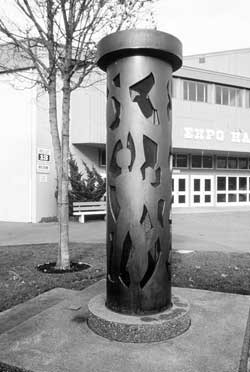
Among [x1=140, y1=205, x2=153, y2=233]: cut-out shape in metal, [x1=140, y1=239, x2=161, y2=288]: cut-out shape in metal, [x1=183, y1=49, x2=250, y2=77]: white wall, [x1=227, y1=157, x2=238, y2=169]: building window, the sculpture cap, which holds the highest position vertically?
[x1=183, y1=49, x2=250, y2=77]: white wall

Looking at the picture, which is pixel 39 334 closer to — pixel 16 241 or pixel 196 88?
pixel 16 241

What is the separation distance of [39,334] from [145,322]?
2.99 ft

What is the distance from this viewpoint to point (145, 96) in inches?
134

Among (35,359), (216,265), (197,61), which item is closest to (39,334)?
(35,359)

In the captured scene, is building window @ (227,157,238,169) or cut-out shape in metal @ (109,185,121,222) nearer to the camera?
cut-out shape in metal @ (109,185,121,222)

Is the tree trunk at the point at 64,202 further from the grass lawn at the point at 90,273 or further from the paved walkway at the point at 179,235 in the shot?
the paved walkway at the point at 179,235

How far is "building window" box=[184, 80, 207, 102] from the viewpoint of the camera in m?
22.9

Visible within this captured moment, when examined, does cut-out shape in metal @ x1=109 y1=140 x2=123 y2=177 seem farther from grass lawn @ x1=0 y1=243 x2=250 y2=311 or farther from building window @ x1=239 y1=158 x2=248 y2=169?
building window @ x1=239 y1=158 x2=248 y2=169

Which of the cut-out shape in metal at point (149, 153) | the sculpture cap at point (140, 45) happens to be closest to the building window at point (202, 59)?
the sculpture cap at point (140, 45)

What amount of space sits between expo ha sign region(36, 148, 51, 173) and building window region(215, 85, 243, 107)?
A: 40.0 feet

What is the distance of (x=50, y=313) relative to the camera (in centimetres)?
373

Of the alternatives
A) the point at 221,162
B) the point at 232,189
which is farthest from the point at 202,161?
the point at 232,189

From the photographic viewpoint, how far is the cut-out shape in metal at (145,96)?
3379mm

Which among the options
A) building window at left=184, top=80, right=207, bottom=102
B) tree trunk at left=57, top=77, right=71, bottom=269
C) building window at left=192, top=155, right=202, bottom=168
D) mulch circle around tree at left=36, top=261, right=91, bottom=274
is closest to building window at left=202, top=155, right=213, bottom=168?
building window at left=192, top=155, right=202, bottom=168
